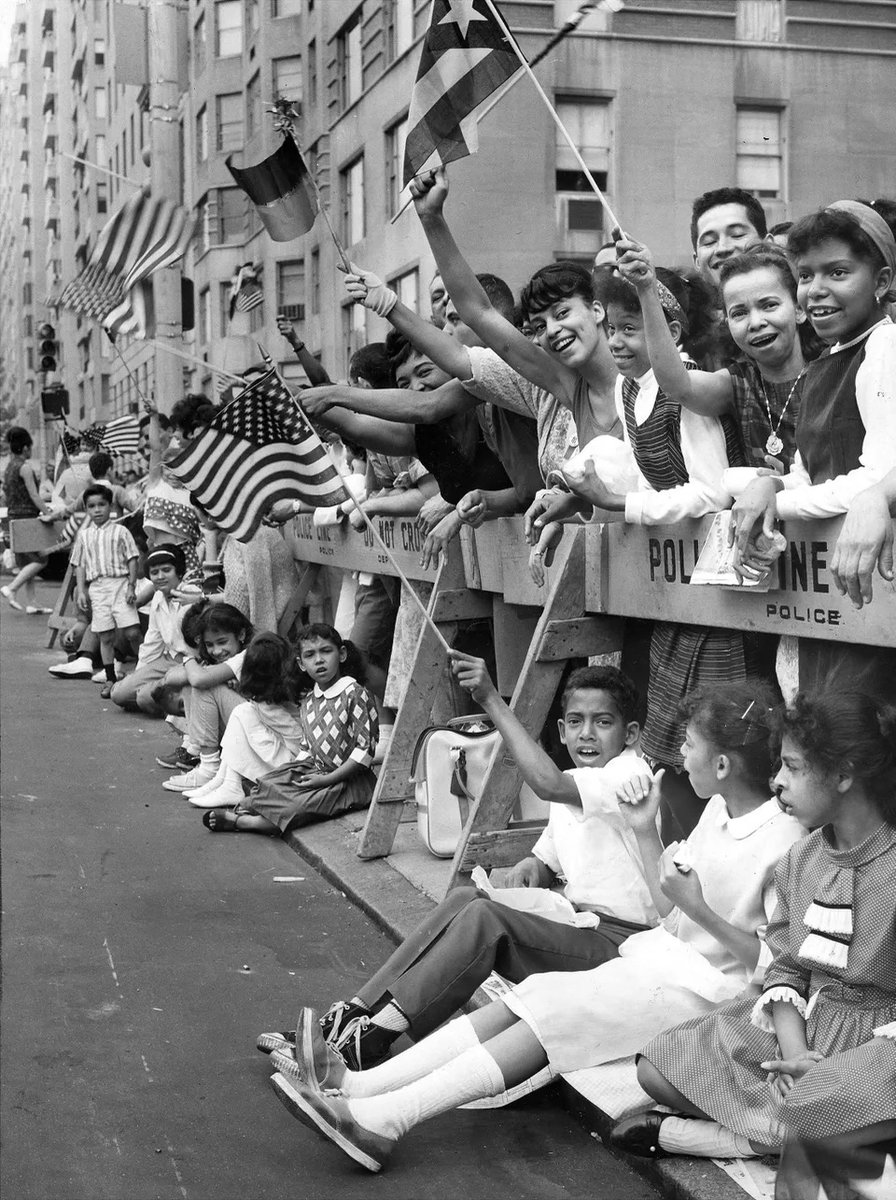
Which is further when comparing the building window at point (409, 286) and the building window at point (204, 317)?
the building window at point (204, 317)

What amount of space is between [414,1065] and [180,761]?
5.93 metres

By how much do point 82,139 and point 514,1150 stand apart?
234 feet

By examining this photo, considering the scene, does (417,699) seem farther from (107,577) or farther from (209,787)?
(107,577)

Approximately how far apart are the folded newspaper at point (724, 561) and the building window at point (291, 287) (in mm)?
33109

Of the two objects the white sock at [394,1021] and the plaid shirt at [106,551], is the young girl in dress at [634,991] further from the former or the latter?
the plaid shirt at [106,551]

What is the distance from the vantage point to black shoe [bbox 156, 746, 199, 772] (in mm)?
9984

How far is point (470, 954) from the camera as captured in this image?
4652 mm

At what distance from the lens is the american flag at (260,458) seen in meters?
7.69

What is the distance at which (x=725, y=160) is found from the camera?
953 inches

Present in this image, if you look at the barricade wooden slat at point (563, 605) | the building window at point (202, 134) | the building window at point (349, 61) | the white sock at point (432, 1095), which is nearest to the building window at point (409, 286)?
the building window at point (349, 61)

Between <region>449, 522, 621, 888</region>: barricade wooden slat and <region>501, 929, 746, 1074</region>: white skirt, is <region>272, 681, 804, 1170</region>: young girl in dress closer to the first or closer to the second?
<region>501, 929, 746, 1074</region>: white skirt

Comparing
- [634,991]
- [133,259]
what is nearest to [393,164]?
[133,259]

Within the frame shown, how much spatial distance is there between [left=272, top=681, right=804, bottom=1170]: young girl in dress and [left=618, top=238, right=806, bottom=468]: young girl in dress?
0.85m

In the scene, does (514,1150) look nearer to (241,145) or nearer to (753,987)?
(753,987)
